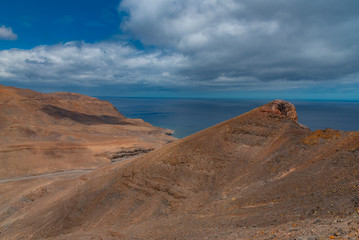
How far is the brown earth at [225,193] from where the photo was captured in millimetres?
13258

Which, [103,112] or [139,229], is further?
[103,112]

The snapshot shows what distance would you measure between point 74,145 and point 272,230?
61.7 meters

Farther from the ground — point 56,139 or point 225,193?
point 225,193

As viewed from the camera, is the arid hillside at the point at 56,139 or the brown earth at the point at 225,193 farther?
the arid hillside at the point at 56,139

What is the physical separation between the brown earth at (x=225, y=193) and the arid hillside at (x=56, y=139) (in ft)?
75.9

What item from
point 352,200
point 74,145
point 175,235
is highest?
point 352,200

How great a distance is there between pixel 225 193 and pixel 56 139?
233 ft

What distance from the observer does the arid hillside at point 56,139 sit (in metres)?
53.9

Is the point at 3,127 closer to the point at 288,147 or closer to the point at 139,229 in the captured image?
the point at 139,229

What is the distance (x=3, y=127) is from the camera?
7619 cm

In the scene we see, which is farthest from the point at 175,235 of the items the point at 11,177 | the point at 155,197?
the point at 11,177

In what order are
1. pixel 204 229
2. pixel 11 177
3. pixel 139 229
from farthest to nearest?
pixel 11 177 < pixel 139 229 < pixel 204 229

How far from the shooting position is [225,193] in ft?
65.6

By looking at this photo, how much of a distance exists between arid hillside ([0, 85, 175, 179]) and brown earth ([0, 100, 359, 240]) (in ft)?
75.9
